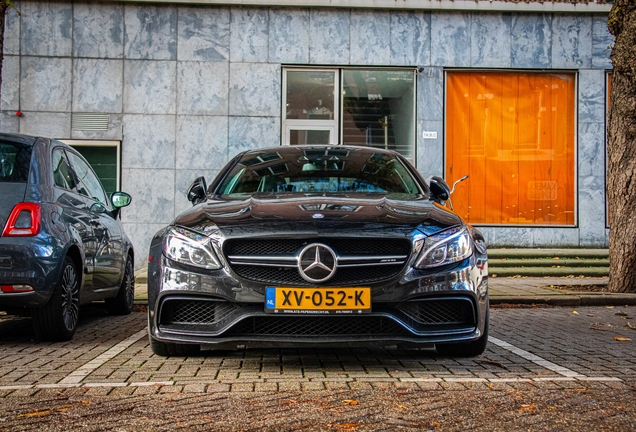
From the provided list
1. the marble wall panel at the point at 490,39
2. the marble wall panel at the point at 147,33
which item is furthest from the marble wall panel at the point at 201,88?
the marble wall panel at the point at 490,39

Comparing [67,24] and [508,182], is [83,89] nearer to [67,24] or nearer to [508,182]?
[67,24]

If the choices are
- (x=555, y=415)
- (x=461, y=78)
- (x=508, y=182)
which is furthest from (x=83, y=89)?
(x=555, y=415)

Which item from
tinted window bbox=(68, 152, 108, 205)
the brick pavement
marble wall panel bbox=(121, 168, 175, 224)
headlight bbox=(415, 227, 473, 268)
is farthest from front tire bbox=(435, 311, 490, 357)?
marble wall panel bbox=(121, 168, 175, 224)

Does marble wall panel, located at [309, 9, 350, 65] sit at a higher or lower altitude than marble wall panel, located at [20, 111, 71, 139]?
higher

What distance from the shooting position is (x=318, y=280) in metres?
4.47

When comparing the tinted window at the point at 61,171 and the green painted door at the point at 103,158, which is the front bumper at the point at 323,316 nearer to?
the tinted window at the point at 61,171

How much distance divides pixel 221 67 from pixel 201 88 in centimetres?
56

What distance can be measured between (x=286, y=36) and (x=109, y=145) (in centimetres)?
396

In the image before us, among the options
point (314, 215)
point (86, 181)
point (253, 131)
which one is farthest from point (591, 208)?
point (314, 215)

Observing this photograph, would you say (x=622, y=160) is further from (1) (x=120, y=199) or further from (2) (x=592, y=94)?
(1) (x=120, y=199)

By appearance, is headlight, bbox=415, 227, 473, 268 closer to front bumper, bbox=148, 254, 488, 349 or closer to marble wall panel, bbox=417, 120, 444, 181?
front bumper, bbox=148, 254, 488, 349

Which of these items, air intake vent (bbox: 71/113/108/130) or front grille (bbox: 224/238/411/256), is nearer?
front grille (bbox: 224/238/411/256)

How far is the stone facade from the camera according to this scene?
1471 centimetres

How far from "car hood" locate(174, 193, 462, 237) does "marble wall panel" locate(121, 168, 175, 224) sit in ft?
32.0
